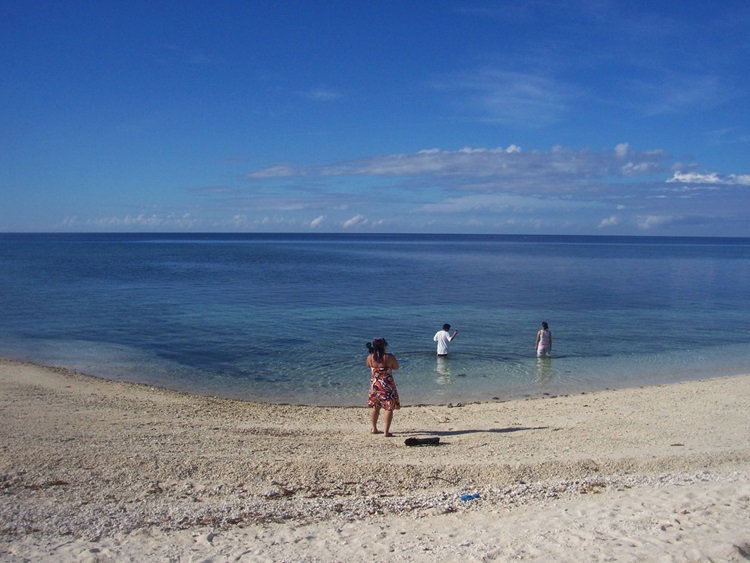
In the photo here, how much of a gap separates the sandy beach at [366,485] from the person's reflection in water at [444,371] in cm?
406

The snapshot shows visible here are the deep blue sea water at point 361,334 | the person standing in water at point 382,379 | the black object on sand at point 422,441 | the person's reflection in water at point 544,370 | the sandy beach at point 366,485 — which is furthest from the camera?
the person's reflection in water at point 544,370

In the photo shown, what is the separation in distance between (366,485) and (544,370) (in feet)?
39.3

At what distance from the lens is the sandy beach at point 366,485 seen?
664 cm

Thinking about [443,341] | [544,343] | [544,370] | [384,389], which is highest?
[384,389]

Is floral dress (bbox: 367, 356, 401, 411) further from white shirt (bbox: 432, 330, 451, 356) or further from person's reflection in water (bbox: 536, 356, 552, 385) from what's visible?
white shirt (bbox: 432, 330, 451, 356)

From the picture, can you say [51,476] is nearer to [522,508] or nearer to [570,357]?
[522,508]

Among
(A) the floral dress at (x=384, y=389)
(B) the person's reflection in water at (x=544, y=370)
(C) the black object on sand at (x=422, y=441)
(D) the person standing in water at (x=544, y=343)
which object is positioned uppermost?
(A) the floral dress at (x=384, y=389)

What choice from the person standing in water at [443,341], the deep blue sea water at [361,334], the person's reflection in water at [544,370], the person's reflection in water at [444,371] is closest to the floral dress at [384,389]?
the deep blue sea water at [361,334]

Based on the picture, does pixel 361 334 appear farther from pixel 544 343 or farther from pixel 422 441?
pixel 422 441

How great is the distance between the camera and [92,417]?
12.2 m

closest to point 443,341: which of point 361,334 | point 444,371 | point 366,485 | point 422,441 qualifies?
point 444,371

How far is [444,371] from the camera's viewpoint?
742 inches

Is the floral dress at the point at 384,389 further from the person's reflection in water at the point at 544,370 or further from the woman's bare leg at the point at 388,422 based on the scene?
the person's reflection in water at the point at 544,370

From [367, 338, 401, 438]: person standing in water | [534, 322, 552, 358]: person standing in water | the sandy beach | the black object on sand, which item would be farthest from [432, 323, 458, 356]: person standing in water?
the black object on sand
